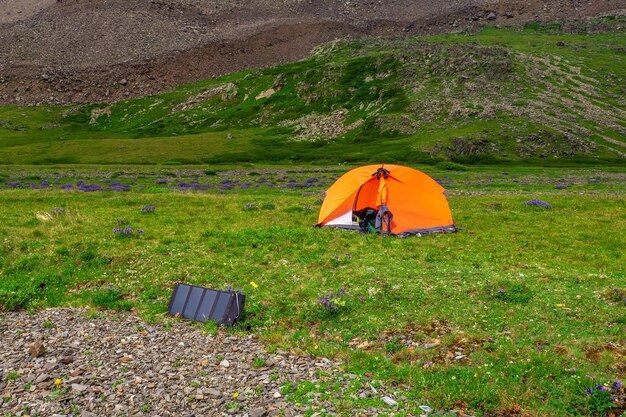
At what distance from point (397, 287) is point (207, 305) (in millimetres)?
6082

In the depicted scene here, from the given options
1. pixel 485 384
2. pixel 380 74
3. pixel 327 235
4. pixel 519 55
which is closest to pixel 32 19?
pixel 380 74

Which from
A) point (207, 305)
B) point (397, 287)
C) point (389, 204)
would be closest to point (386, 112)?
point (389, 204)

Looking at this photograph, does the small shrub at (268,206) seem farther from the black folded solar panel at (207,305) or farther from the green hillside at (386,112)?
the green hillside at (386,112)

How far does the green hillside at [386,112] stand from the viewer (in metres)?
94.4

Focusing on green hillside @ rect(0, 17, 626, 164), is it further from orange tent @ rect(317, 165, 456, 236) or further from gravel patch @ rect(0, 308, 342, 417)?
gravel patch @ rect(0, 308, 342, 417)

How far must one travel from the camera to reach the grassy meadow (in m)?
9.53

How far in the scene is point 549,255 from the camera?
18.7 metres

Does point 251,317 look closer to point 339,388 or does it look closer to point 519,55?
point 339,388

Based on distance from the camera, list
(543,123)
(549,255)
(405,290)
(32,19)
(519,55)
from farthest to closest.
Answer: (32,19)
(519,55)
(543,123)
(549,255)
(405,290)

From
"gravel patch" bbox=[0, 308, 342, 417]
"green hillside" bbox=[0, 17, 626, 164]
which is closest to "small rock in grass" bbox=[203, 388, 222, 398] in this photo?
"gravel patch" bbox=[0, 308, 342, 417]

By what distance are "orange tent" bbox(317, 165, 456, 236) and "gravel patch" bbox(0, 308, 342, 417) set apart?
12195 millimetres

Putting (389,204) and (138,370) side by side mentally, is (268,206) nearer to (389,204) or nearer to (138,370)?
(389,204)

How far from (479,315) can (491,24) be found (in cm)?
21552

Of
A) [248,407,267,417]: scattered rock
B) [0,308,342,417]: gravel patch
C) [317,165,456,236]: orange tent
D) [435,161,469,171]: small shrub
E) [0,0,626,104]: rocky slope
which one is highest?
[0,0,626,104]: rocky slope
